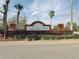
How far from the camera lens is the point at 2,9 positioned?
145 feet

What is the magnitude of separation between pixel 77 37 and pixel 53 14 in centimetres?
4057

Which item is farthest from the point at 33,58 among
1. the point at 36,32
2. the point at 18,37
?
the point at 36,32

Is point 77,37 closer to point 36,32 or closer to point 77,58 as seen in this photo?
point 36,32

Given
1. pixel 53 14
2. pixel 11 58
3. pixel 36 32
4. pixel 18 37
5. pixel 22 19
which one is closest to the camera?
pixel 11 58

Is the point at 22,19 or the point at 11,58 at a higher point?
the point at 22,19

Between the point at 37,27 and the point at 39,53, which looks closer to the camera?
the point at 39,53

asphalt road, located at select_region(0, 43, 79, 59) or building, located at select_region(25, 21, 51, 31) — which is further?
building, located at select_region(25, 21, 51, 31)

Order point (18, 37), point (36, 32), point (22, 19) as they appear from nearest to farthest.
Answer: point (18, 37), point (36, 32), point (22, 19)

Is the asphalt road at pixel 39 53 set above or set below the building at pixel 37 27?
below

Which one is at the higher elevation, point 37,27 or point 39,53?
point 37,27

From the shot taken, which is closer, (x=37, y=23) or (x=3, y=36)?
(x=3, y=36)

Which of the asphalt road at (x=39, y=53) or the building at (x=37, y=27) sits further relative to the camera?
the building at (x=37, y=27)

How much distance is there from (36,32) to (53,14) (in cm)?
3274

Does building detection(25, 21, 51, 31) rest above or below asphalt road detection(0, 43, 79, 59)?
above
